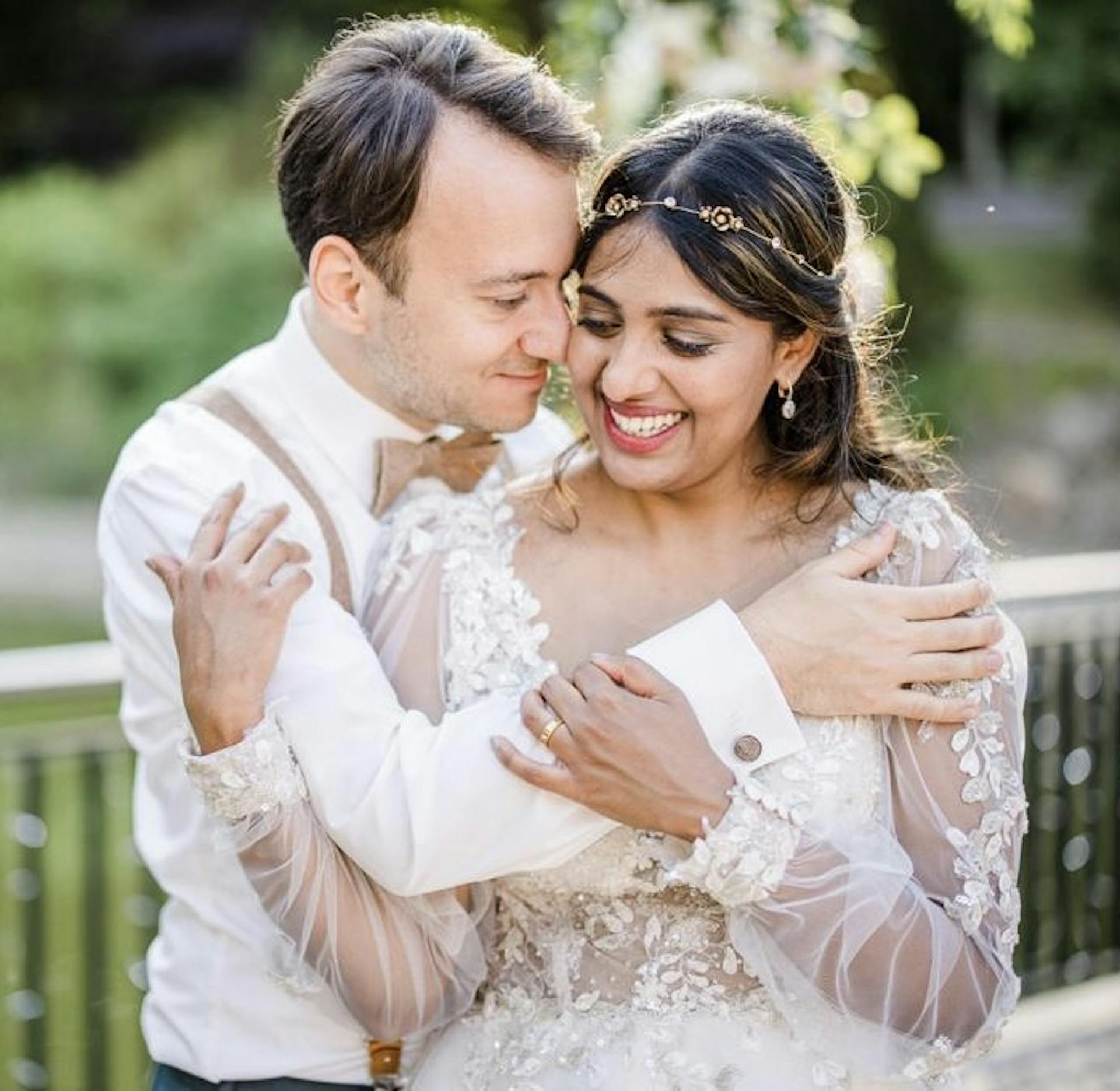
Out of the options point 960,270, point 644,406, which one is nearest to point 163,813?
point 644,406

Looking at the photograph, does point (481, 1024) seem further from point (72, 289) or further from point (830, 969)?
point (72, 289)

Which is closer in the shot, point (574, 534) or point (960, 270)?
point (574, 534)

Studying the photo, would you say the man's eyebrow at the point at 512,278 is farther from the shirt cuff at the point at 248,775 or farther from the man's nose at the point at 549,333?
the shirt cuff at the point at 248,775

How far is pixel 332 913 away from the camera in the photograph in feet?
8.45

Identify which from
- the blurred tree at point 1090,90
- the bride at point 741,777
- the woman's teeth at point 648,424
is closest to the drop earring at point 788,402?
the bride at point 741,777

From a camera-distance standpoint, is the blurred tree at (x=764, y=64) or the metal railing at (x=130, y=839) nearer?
the blurred tree at (x=764, y=64)

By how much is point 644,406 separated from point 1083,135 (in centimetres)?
1472

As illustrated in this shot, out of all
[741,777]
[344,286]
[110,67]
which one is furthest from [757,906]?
[110,67]

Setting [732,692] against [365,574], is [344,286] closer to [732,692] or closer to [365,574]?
→ [365,574]

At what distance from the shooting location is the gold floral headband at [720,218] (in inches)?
103

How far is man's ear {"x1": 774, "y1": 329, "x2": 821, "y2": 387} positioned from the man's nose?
0.32 m

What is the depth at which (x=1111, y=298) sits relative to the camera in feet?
53.0

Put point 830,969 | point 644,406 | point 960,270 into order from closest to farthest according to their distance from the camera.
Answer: point 830,969 → point 644,406 → point 960,270

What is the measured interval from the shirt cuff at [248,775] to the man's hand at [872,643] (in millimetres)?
673
